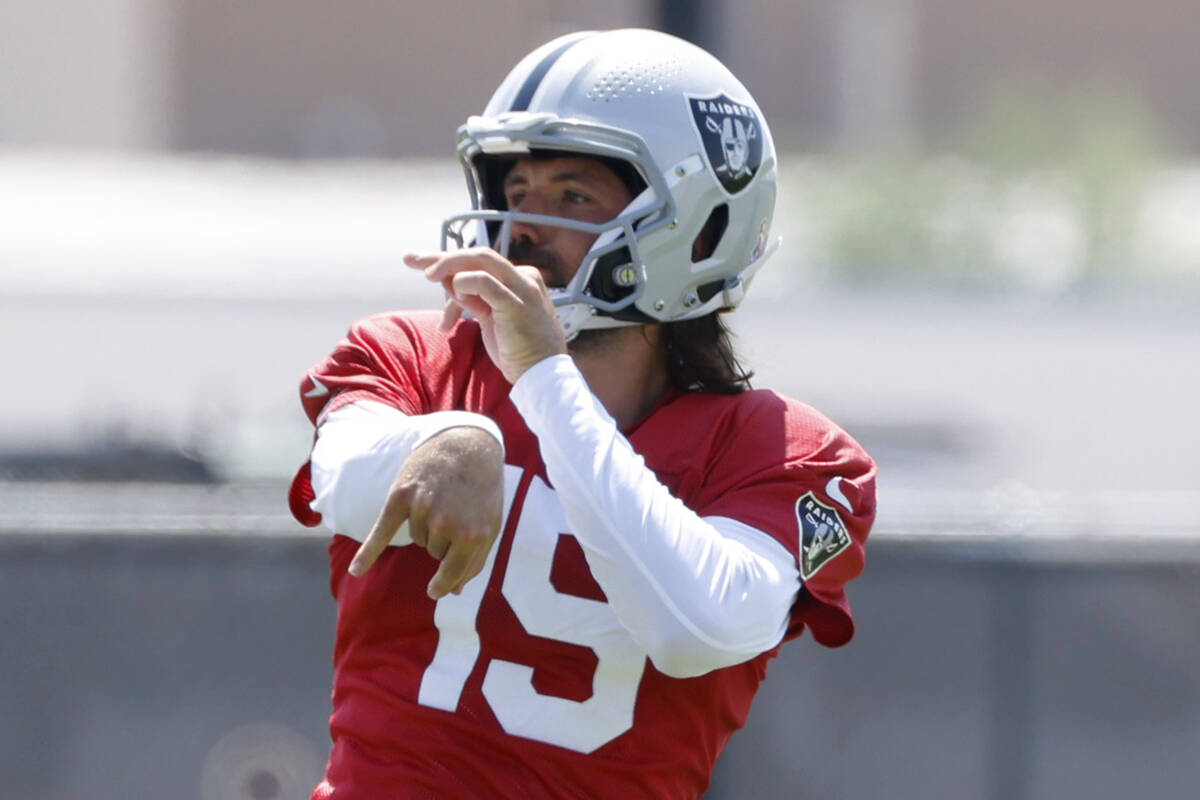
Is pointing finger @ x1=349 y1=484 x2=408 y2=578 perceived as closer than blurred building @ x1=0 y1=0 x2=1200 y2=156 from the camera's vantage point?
Yes

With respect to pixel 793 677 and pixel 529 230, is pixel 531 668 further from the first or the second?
pixel 793 677

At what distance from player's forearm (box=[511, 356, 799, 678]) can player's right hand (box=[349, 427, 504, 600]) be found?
11 cm

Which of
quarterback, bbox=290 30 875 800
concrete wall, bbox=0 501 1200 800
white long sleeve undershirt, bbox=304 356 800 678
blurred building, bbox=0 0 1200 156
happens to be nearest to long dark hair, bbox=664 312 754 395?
quarterback, bbox=290 30 875 800

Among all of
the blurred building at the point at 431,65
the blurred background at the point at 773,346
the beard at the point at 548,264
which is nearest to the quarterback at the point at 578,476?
the beard at the point at 548,264

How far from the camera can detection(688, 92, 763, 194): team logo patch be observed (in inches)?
102

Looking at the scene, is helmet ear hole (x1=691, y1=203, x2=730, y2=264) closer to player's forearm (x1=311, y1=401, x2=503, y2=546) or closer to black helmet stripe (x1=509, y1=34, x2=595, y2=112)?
black helmet stripe (x1=509, y1=34, x2=595, y2=112)

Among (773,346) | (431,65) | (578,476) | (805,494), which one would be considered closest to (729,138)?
(805,494)

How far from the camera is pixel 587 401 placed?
7.38 feet

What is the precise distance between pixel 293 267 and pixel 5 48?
35.1 feet

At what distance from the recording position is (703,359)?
266 cm

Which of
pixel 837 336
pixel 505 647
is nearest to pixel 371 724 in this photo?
pixel 505 647

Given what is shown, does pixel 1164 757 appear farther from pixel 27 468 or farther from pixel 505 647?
pixel 27 468

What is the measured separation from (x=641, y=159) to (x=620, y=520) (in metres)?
0.56

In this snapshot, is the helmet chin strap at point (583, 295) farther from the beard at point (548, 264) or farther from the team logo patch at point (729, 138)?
the team logo patch at point (729, 138)
